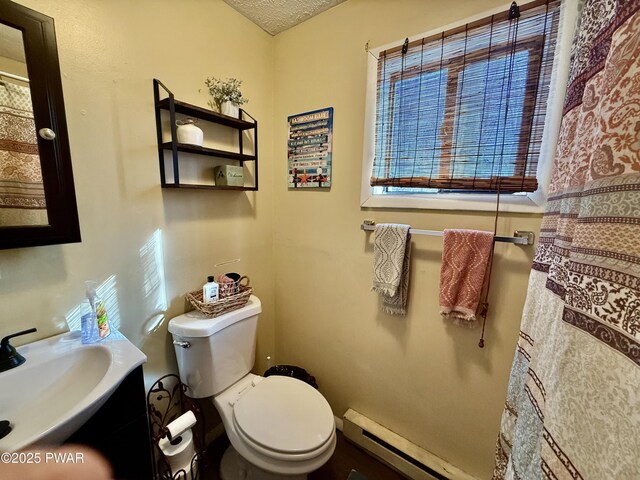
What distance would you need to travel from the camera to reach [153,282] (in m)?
1.19

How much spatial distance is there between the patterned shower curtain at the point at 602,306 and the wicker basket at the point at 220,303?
116 centimetres

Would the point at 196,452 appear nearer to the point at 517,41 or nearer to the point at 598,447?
the point at 598,447

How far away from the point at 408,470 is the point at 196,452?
3.41ft

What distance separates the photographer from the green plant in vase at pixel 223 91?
51.3 inches

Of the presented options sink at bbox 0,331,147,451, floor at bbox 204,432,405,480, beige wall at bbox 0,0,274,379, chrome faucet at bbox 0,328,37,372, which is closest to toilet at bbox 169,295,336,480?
floor at bbox 204,432,405,480

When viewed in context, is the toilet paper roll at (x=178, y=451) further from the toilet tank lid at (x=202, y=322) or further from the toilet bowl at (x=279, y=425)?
the toilet tank lid at (x=202, y=322)

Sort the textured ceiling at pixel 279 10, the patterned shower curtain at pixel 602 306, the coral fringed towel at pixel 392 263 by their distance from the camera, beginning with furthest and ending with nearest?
1. the textured ceiling at pixel 279 10
2. the coral fringed towel at pixel 392 263
3. the patterned shower curtain at pixel 602 306

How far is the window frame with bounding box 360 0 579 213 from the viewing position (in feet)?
2.84

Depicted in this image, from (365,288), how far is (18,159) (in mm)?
1425

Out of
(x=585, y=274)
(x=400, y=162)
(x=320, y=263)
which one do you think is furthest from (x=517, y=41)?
(x=320, y=263)

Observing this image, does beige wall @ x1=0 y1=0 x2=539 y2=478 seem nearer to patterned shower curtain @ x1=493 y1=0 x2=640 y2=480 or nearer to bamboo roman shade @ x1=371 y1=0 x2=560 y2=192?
bamboo roman shade @ x1=371 y1=0 x2=560 y2=192

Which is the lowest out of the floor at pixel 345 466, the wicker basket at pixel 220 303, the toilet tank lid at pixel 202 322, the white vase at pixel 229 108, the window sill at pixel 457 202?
the floor at pixel 345 466

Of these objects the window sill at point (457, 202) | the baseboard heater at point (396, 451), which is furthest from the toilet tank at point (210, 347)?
the window sill at point (457, 202)

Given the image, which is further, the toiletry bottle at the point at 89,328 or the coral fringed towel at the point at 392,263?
the coral fringed towel at the point at 392,263
